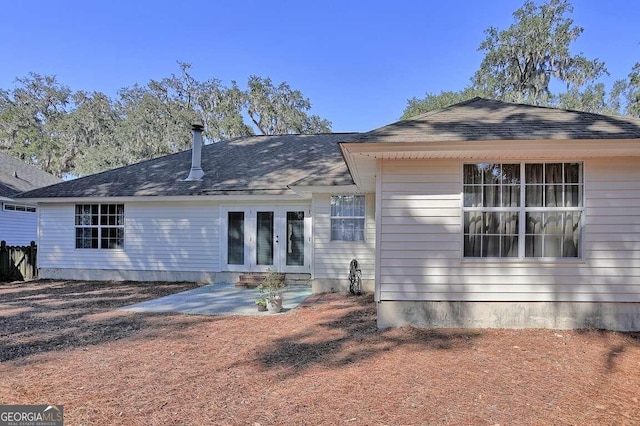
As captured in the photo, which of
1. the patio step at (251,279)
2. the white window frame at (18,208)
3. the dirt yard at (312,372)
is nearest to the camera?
the dirt yard at (312,372)

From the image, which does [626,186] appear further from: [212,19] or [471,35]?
[471,35]

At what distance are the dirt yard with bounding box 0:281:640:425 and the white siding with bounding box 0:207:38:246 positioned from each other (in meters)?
11.6

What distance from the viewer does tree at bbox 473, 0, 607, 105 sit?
24.6m

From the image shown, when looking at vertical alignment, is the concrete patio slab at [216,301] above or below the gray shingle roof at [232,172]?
below

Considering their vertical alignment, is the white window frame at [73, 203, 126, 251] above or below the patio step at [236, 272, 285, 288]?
above

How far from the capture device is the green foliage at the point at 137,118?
32406mm

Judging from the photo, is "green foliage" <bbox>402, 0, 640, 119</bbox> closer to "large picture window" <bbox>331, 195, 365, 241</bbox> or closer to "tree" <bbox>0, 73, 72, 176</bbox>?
"large picture window" <bbox>331, 195, 365, 241</bbox>

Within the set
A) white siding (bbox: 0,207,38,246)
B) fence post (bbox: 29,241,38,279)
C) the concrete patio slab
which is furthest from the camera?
white siding (bbox: 0,207,38,246)

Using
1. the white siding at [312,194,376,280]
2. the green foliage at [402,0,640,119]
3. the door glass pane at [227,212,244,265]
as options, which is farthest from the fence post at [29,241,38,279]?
the green foliage at [402,0,640,119]

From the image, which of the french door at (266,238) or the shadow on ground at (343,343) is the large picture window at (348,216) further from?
the shadow on ground at (343,343)

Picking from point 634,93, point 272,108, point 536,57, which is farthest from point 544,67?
point 272,108

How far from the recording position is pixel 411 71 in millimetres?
26938

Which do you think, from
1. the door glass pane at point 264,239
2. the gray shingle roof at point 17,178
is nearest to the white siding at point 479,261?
the door glass pane at point 264,239

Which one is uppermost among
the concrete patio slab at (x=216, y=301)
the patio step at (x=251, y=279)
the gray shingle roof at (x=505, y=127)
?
the gray shingle roof at (x=505, y=127)
